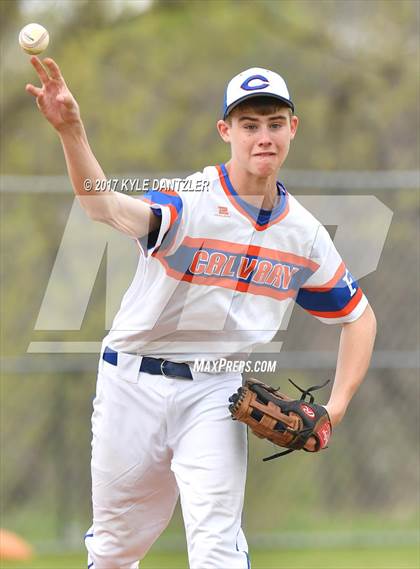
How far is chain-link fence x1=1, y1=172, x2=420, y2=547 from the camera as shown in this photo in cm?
722

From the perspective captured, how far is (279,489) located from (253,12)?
5675 mm

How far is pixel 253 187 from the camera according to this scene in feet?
14.0

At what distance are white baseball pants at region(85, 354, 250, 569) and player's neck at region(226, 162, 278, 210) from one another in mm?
664

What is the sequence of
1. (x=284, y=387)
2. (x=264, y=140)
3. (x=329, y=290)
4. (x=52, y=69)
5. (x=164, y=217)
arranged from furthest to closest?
(x=284, y=387) < (x=329, y=290) < (x=264, y=140) < (x=164, y=217) < (x=52, y=69)

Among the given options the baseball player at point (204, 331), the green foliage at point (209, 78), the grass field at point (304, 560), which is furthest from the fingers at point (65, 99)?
the green foliage at point (209, 78)

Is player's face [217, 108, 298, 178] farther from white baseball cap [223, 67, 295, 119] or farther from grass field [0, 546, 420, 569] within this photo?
grass field [0, 546, 420, 569]

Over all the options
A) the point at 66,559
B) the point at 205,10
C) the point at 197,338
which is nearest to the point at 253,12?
the point at 205,10

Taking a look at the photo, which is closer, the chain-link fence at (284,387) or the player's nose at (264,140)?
the player's nose at (264,140)

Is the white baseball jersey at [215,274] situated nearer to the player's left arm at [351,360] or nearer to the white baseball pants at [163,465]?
the white baseball pants at [163,465]

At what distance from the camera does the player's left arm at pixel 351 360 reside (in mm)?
4473

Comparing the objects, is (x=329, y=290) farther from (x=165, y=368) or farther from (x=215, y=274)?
(x=165, y=368)

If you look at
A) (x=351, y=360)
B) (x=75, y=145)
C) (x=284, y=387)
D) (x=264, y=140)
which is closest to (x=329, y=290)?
(x=351, y=360)

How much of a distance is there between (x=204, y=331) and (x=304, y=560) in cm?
317

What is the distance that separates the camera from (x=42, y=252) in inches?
309
